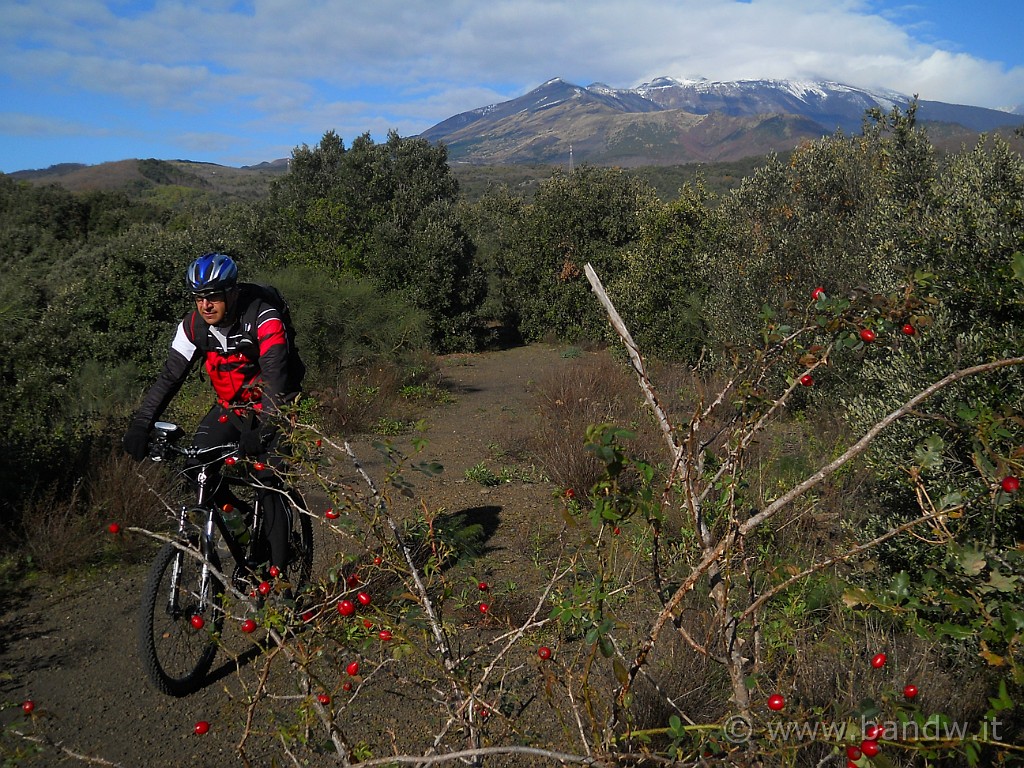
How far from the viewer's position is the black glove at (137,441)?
334 cm

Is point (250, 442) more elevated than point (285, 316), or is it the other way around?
point (285, 316)

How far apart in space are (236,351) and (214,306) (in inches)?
9.3

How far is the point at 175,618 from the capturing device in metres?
3.37

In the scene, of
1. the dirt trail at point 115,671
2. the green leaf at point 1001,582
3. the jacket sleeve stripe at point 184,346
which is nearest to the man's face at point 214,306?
the jacket sleeve stripe at point 184,346

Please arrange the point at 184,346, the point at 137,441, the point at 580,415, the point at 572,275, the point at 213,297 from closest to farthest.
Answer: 1. the point at 137,441
2. the point at 213,297
3. the point at 184,346
4. the point at 580,415
5. the point at 572,275

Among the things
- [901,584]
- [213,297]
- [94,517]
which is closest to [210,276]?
[213,297]

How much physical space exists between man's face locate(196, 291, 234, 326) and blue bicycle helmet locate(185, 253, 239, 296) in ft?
0.14

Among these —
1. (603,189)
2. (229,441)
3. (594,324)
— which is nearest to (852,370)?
(229,441)

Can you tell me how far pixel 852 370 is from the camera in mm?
7562

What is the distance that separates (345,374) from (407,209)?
7930mm

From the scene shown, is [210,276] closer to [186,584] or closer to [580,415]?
[186,584]

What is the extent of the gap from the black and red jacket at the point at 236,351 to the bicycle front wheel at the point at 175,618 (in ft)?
2.28

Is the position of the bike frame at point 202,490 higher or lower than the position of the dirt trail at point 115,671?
higher

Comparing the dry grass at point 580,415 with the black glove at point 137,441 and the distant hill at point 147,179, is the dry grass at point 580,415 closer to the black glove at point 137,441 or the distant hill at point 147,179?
the black glove at point 137,441
